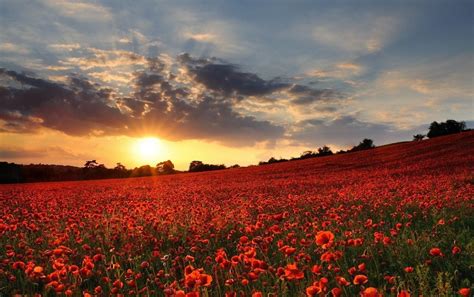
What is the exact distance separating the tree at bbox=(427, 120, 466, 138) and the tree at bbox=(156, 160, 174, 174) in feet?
114

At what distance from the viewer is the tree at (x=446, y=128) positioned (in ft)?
191

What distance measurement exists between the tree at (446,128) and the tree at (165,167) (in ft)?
114

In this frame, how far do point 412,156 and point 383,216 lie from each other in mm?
26902

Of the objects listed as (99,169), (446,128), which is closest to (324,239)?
(99,169)

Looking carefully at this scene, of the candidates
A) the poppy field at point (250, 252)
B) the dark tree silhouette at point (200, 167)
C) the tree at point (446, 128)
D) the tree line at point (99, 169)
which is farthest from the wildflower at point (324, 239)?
the tree at point (446, 128)

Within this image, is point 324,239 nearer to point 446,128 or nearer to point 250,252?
point 250,252

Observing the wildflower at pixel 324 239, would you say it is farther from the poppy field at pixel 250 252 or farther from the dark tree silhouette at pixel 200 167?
the dark tree silhouette at pixel 200 167

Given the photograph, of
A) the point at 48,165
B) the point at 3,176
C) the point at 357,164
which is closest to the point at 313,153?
the point at 357,164

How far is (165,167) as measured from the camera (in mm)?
59312

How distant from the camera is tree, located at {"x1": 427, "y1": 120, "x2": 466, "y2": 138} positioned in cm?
5816

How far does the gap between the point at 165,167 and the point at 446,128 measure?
124ft

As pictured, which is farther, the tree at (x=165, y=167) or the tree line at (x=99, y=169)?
the tree at (x=165, y=167)

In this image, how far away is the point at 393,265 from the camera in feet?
18.9

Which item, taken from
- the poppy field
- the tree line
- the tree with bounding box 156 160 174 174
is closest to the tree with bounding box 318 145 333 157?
the tree line
